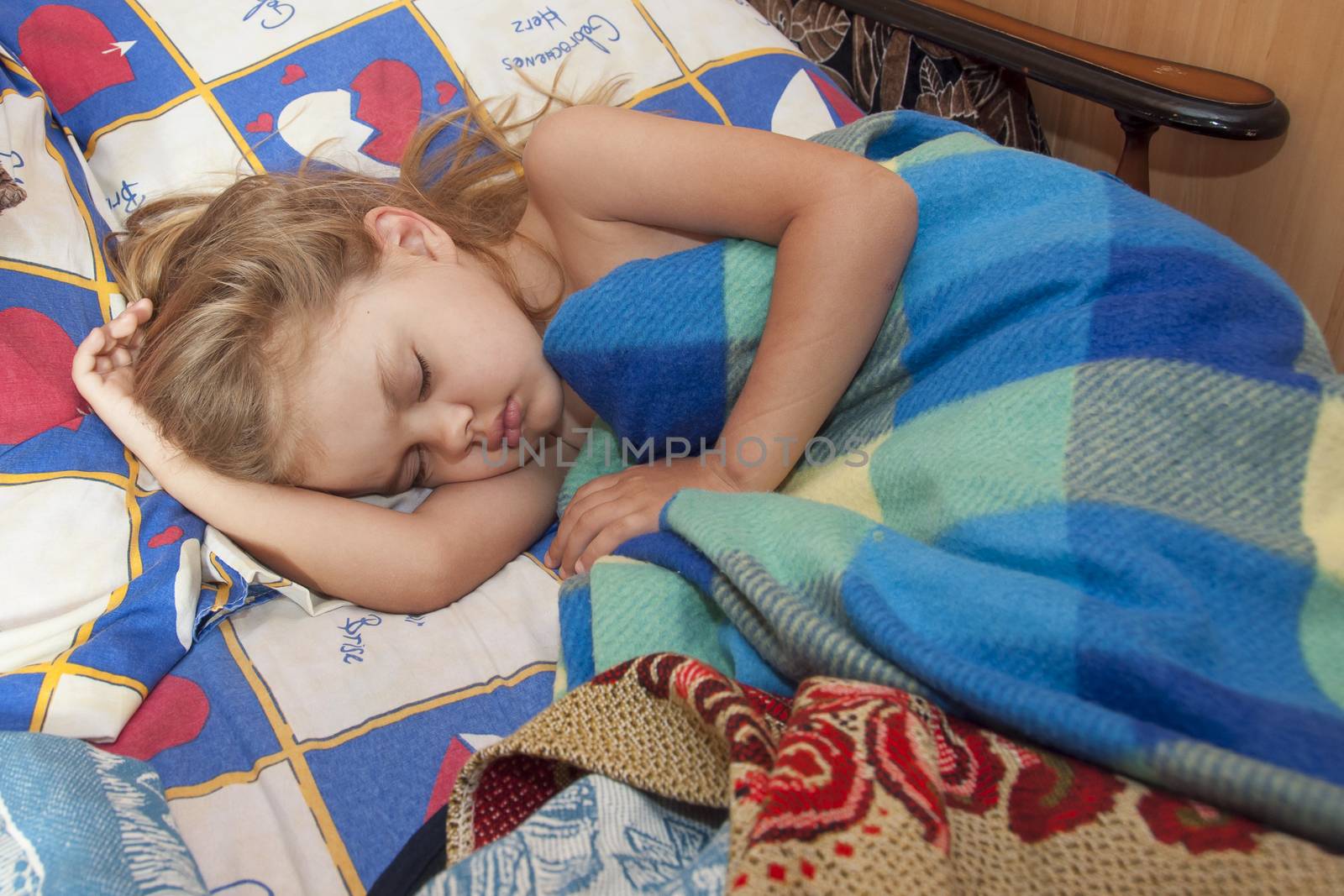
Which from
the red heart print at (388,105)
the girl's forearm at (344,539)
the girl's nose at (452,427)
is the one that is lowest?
the girl's forearm at (344,539)

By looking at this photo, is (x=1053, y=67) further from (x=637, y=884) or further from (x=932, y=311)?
(x=637, y=884)

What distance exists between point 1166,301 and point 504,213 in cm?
71

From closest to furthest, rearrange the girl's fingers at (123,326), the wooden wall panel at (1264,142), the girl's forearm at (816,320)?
the girl's forearm at (816,320), the girl's fingers at (123,326), the wooden wall panel at (1264,142)

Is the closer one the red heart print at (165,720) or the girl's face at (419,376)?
the red heart print at (165,720)

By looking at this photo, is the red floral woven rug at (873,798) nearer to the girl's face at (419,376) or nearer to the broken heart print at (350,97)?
the girl's face at (419,376)

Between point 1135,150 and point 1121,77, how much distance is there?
0.34 ft

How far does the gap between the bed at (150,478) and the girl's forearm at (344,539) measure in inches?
0.8

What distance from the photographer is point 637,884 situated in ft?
1.98

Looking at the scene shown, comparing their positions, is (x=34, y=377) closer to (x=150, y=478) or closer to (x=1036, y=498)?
(x=150, y=478)

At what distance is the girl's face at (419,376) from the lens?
37.6 inches

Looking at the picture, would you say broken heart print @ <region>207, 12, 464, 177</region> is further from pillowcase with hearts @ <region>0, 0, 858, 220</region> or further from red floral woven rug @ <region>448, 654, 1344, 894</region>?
red floral woven rug @ <region>448, 654, 1344, 894</region>

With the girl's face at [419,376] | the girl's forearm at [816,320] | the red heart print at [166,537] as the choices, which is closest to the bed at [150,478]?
the red heart print at [166,537]

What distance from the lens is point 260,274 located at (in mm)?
986

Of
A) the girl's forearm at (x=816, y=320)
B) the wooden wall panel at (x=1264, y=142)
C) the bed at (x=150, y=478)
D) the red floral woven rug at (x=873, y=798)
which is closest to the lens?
the red floral woven rug at (x=873, y=798)
